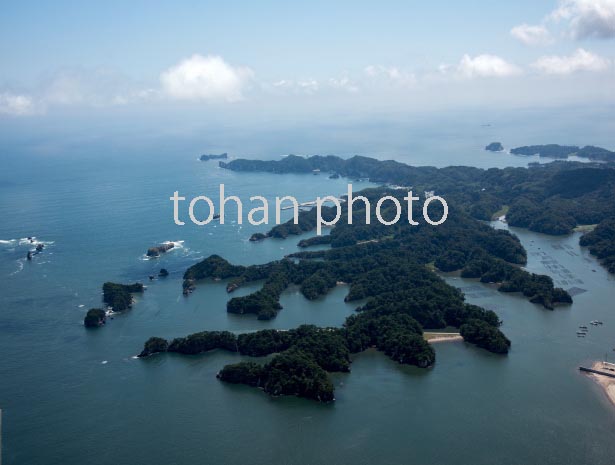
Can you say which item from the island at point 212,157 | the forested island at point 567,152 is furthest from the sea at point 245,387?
the island at point 212,157

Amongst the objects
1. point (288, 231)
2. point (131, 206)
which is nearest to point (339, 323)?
point (288, 231)

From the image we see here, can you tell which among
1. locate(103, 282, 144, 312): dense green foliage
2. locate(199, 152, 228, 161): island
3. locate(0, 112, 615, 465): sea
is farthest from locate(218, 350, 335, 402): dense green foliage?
locate(199, 152, 228, 161): island

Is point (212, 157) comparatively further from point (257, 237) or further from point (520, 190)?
point (520, 190)

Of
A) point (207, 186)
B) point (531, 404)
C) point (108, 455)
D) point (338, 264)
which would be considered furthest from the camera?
point (207, 186)

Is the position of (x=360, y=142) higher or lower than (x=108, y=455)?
higher

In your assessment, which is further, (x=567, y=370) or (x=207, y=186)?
(x=207, y=186)

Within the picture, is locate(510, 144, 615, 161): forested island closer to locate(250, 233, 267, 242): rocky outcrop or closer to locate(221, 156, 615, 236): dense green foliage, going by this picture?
locate(221, 156, 615, 236): dense green foliage

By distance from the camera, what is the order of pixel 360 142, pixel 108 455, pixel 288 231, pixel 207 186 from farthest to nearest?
pixel 360 142, pixel 207 186, pixel 288 231, pixel 108 455

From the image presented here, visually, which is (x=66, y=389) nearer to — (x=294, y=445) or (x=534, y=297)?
(x=294, y=445)
